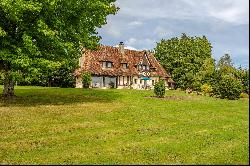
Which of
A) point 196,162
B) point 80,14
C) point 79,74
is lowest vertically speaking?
point 196,162

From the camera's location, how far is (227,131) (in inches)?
1001

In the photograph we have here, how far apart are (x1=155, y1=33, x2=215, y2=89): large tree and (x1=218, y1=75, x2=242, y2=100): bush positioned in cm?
3133

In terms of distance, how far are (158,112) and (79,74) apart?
39714 mm

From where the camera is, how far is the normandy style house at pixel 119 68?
75.6 metres

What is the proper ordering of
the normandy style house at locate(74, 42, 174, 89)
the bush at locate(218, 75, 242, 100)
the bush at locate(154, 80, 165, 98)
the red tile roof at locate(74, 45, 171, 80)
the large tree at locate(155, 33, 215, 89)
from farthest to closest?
the large tree at locate(155, 33, 215, 89) < the normandy style house at locate(74, 42, 174, 89) < the red tile roof at locate(74, 45, 171, 80) < the bush at locate(218, 75, 242, 100) < the bush at locate(154, 80, 165, 98)

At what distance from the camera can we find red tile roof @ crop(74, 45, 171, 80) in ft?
247

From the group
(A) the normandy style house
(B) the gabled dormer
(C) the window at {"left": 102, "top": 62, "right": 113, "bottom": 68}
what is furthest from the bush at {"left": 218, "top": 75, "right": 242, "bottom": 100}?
(B) the gabled dormer

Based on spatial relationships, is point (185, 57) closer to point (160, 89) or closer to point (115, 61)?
point (115, 61)

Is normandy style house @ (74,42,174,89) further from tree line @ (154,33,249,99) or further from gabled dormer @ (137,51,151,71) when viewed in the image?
tree line @ (154,33,249,99)

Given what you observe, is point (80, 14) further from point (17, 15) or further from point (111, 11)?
point (17, 15)

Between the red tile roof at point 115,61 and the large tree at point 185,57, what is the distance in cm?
490

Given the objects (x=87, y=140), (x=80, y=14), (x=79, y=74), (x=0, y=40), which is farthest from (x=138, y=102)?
(x=79, y=74)

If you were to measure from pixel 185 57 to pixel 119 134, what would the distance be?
72172 mm

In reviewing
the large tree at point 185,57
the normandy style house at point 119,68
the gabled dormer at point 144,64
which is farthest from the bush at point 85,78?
the large tree at point 185,57
